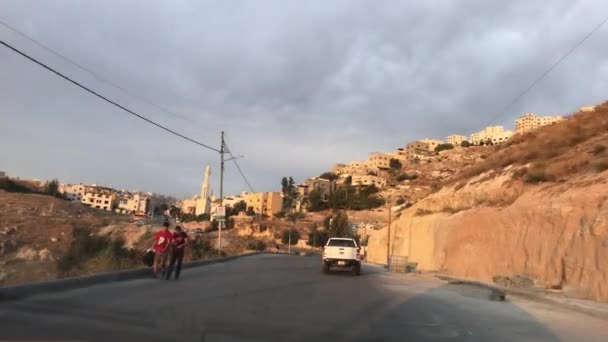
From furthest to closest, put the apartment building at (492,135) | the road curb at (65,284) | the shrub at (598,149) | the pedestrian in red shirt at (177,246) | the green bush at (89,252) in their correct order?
the apartment building at (492,135) < the green bush at (89,252) < the shrub at (598,149) < the pedestrian in red shirt at (177,246) < the road curb at (65,284)

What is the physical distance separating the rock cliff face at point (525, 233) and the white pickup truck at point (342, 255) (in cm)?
722

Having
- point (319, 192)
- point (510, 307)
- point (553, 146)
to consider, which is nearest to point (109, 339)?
point (510, 307)

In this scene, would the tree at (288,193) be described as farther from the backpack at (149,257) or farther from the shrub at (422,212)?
the backpack at (149,257)

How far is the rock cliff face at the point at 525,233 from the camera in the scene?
17.7 metres

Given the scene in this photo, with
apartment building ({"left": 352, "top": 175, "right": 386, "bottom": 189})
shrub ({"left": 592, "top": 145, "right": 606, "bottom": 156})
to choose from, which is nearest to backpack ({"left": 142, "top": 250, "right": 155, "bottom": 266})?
shrub ({"left": 592, "top": 145, "right": 606, "bottom": 156})

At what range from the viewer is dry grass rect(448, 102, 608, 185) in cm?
2631

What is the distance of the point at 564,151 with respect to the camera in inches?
1240

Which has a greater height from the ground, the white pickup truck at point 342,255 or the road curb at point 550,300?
the white pickup truck at point 342,255

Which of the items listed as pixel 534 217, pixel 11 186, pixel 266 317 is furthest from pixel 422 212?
pixel 11 186

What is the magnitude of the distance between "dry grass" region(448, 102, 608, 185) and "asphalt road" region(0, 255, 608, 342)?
1413 cm

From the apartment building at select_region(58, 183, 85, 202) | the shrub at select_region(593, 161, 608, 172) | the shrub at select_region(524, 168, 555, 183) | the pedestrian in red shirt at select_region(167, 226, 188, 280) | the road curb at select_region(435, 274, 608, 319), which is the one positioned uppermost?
the apartment building at select_region(58, 183, 85, 202)

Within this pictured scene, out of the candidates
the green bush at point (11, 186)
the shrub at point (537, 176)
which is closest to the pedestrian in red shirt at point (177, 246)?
the shrub at point (537, 176)

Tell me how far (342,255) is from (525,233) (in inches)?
361

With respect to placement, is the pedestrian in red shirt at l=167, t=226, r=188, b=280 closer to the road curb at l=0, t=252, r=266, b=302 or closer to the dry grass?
the road curb at l=0, t=252, r=266, b=302
